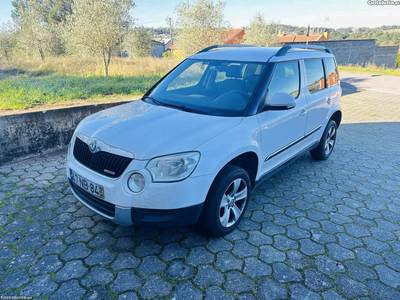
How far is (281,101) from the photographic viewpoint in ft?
9.21

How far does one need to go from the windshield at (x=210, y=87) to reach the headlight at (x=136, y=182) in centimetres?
100

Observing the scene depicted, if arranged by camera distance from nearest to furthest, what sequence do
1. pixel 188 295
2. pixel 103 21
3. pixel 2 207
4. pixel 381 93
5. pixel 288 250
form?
1. pixel 188 295
2. pixel 288 250
3. pixel 2 207
4. pixel 381 93
5. pixel 103 21

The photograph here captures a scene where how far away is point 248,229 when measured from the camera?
291 centimetres

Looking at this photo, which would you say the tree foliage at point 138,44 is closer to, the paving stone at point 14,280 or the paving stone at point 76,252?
the paving stone at point 76,252

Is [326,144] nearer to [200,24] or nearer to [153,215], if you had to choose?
[153,215]

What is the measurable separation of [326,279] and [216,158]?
53.3 inches

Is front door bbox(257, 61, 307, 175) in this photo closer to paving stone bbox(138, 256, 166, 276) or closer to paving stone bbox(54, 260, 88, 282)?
paving stone bbox(138, 256, 166, 276)

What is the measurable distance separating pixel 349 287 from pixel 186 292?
1.31 metres

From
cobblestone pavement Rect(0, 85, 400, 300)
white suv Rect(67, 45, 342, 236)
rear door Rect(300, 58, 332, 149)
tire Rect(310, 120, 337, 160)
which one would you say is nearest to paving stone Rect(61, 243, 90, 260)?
cobblestone pavement Rect(0, 85, 400, 300)

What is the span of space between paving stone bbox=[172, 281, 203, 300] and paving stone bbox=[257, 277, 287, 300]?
0.47 m

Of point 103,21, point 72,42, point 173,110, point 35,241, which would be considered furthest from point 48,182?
point 72,42

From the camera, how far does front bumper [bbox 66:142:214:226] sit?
7.11 feet

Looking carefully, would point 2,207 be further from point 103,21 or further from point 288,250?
point 103,21

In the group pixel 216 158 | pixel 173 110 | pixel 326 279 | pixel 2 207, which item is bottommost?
pixel 326 279
